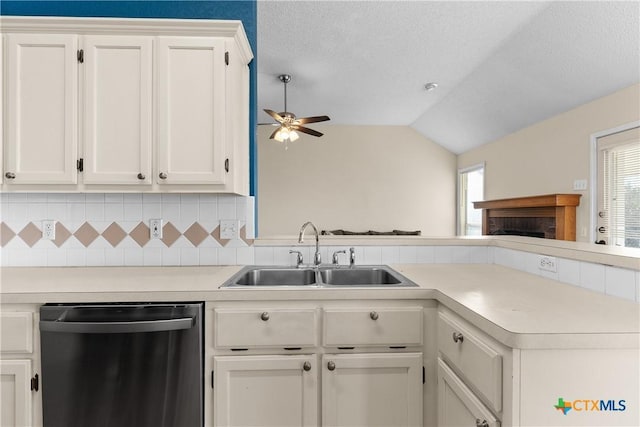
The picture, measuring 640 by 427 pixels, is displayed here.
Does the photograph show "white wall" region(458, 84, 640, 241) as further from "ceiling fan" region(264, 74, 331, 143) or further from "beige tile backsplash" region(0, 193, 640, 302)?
"ceiling fan" region(264, 74, 331, 143)

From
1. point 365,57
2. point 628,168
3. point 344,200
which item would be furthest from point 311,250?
point 344,200

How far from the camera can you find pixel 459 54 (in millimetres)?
3695

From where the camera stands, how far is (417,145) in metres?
6.78

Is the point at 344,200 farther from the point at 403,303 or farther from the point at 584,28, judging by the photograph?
the point at 403,303

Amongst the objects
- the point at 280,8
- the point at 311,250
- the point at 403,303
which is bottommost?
the point at 403,303

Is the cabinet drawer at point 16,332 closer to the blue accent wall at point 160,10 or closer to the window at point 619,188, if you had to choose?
the blue accent wall at point 160,10

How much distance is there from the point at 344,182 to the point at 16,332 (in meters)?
5.69

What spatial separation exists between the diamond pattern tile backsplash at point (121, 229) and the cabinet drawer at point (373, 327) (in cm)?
79

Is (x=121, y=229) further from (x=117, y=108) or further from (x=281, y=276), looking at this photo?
(x=281, y=276)

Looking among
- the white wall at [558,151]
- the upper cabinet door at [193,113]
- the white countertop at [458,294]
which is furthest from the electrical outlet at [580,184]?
the upper cabinet door at [193,113]

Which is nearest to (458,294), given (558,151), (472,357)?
(472,357)

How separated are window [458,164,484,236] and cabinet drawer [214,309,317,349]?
560 cm

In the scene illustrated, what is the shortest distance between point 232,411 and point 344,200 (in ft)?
17.9

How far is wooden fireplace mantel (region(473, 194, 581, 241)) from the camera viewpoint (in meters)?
3.77
